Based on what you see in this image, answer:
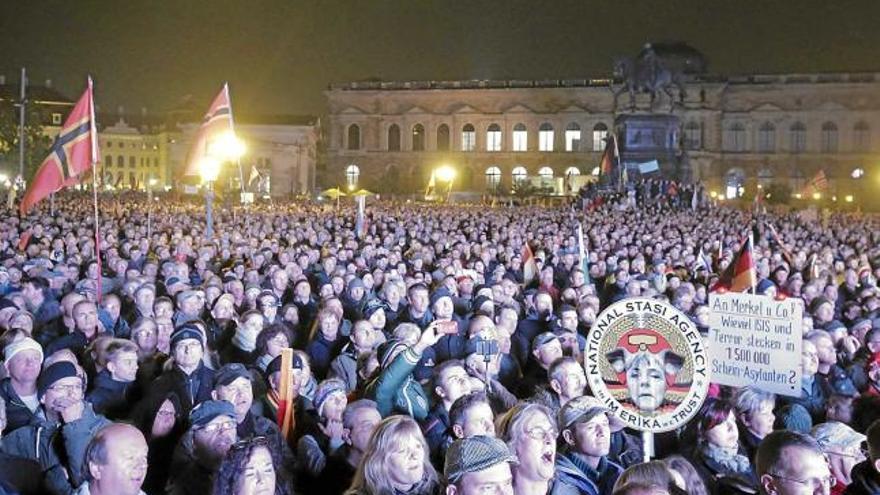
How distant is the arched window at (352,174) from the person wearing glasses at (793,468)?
85.5m

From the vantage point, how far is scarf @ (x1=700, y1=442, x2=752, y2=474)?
514cm

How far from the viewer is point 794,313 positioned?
588cm

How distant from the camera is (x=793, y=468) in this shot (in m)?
4.04

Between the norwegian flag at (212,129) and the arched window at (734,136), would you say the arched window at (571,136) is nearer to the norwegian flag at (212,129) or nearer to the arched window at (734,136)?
the arched window at (734,136)

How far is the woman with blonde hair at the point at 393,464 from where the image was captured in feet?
14.0

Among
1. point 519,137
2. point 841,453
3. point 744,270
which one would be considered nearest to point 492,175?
point 519,137

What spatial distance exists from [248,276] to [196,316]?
3.27 metres

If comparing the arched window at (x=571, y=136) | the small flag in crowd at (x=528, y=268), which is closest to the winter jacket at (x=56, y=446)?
the small flag in crowd at (x=528, y=268)

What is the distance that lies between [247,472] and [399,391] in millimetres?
1982

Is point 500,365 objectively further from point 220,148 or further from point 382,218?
point 382,218

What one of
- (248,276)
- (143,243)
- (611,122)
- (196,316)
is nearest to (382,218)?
(143,243)

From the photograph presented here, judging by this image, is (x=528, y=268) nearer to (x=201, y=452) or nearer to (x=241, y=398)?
(x=241, y=398)

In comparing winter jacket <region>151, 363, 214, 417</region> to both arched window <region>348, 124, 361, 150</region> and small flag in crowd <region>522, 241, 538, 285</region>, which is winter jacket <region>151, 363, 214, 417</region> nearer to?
small flag in crowd <region>522, 241, 538, 285</region>

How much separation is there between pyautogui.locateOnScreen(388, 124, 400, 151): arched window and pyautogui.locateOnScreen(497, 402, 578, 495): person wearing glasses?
8481 centimetres
